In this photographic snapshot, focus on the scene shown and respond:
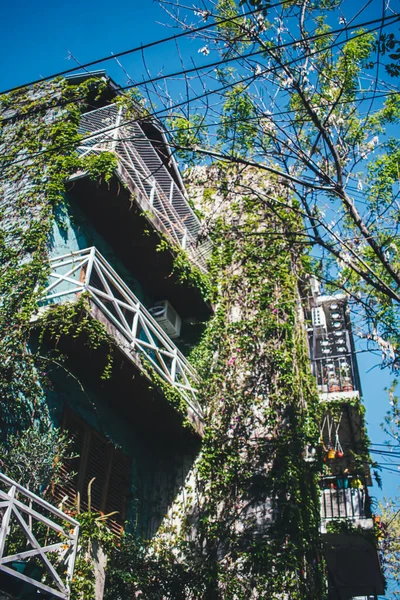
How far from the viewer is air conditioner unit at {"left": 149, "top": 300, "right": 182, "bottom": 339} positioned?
12.3m

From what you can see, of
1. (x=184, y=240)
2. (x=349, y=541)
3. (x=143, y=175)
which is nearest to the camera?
(x=349, y=541)

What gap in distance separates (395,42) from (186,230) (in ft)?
23.3

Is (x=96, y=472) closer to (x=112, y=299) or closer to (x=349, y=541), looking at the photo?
(x=112, y=299)

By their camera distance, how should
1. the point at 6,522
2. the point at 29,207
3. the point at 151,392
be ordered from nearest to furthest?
1. the point at 6,522
2. the point at 151,392
3. the point at 29,207

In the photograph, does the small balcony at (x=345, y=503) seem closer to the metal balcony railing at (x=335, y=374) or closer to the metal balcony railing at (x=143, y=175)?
the metal balcony railing at (x=335, y=374)

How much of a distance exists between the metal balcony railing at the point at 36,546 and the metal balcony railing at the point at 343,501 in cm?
590

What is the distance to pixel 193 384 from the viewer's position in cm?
1170

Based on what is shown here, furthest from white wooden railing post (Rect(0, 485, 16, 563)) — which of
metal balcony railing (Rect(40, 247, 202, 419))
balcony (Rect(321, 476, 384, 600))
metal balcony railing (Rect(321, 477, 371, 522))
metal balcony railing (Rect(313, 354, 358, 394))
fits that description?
metal balcony railing (Rect(313, 354, 358, 394))

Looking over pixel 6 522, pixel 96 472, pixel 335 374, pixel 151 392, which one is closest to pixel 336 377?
pixel 335 374

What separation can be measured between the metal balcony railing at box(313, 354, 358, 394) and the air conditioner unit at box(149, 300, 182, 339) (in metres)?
3.40

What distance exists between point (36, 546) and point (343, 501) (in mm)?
7344

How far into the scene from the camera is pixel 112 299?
29.7ft

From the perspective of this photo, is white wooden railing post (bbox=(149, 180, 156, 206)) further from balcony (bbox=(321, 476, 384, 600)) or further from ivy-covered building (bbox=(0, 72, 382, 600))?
balcony (bbox=(321, 476, 384, 600))

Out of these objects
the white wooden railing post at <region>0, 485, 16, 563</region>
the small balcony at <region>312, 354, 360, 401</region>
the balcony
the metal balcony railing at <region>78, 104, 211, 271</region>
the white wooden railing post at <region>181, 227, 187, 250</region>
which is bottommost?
the white wooden railing post at <region>0, 485, 16, 563</region>
